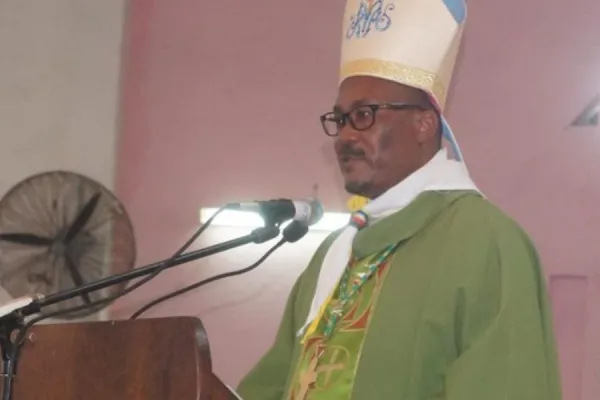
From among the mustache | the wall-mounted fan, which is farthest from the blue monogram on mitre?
the wall-mounted fan

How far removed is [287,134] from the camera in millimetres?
2768

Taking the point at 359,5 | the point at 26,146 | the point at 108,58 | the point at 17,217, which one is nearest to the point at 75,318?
the point at 17,217

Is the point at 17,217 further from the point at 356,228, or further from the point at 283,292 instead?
the point at 356,228

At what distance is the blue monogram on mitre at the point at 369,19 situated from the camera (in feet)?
5.74

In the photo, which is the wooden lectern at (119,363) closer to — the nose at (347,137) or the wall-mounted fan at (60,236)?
the nose at (347,137)

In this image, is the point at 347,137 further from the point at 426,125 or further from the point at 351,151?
the point at 426,125

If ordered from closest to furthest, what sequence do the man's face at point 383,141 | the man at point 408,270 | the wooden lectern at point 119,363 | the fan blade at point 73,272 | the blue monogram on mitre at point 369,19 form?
the wooden lectern at point 119,363, the man at point 408,270, the man's face at point 383,141, the blue monogram on mitre at point 369,19, the fan blade at point 73,272

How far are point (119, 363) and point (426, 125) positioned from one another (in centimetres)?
71

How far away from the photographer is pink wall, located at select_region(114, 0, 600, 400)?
93.2 inches

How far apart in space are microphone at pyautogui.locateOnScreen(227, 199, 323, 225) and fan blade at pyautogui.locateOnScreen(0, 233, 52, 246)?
57.4 inches

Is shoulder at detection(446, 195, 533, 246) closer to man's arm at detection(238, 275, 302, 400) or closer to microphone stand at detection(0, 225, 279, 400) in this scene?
microphone stand at detection(0, 225, 279, 400)

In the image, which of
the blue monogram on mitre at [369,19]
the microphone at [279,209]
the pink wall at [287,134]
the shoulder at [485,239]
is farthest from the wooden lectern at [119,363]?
the pink wall at [287,134]

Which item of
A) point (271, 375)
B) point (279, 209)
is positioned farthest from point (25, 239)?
point (279, 209)

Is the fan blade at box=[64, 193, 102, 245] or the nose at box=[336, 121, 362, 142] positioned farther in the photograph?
the fan blade at box=[64, 193, 102, 245]
